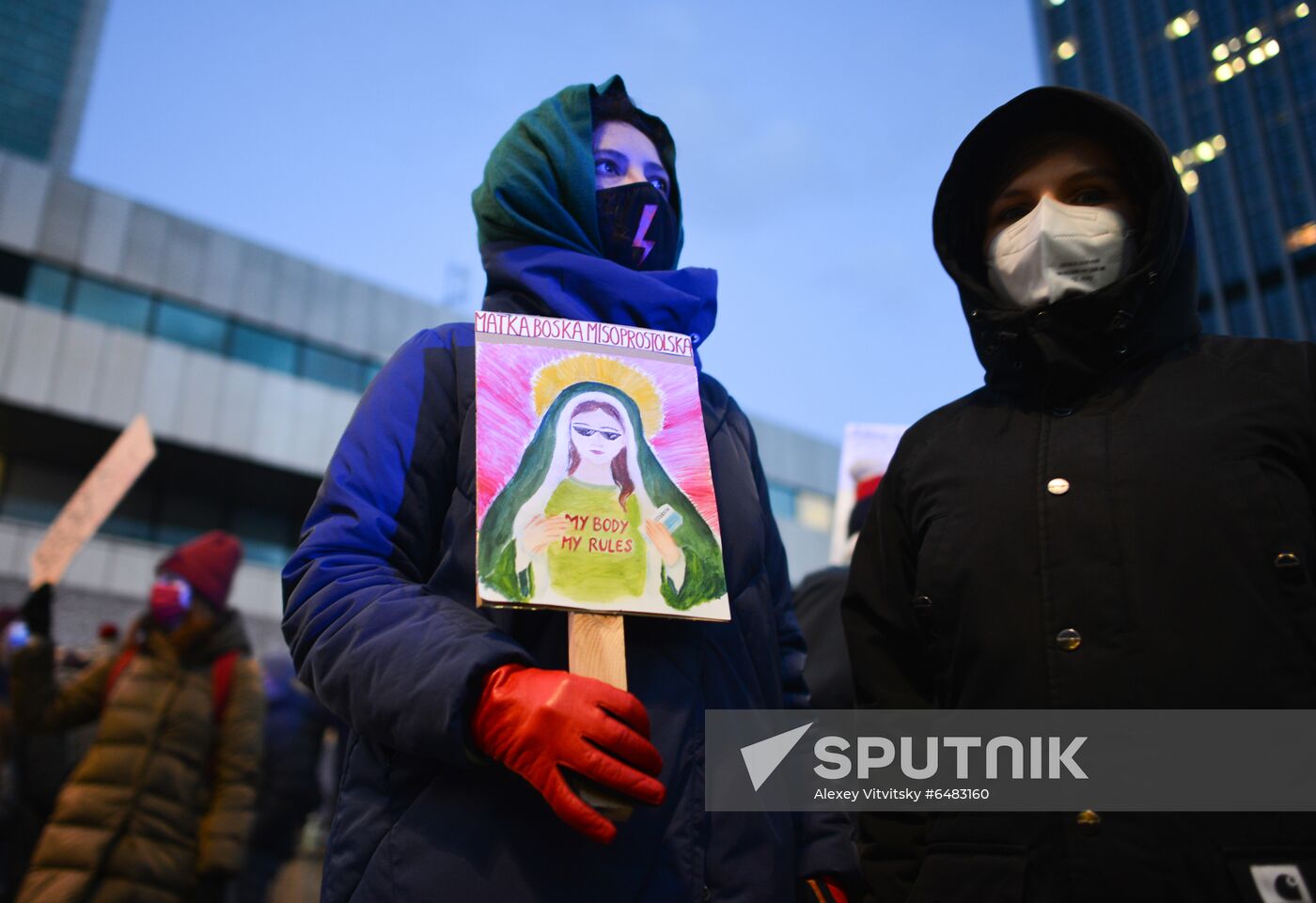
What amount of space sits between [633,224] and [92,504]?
3.82m

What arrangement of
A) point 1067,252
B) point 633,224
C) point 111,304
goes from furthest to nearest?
point 111,304 → point 633,224 → point 1067,252

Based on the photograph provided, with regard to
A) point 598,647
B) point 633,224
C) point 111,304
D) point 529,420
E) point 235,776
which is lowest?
point 235,776

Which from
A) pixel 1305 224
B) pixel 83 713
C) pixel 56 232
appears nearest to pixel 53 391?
pixel 56 232

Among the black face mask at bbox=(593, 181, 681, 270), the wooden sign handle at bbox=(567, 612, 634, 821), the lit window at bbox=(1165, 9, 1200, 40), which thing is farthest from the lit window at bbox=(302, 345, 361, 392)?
the lit window at bbox=(1165, 9, 1200, 40)

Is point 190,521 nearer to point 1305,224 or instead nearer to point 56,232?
point 56,232

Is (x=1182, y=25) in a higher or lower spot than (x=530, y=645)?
higher

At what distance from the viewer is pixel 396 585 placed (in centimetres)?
165

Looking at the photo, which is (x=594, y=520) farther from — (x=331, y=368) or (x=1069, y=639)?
(x=331, y=368)

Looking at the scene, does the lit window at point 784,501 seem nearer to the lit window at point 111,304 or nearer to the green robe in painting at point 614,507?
the lit window at point 111,304

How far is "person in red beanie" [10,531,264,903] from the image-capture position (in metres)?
4.34

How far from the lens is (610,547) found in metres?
1.63

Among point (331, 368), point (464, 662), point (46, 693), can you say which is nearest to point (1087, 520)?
point (464, 662)

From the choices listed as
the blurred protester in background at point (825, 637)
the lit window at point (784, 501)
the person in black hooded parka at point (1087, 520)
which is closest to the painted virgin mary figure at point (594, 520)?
the person in black hooded parka at point (1087, 520)

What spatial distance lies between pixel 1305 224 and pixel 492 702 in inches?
2737
